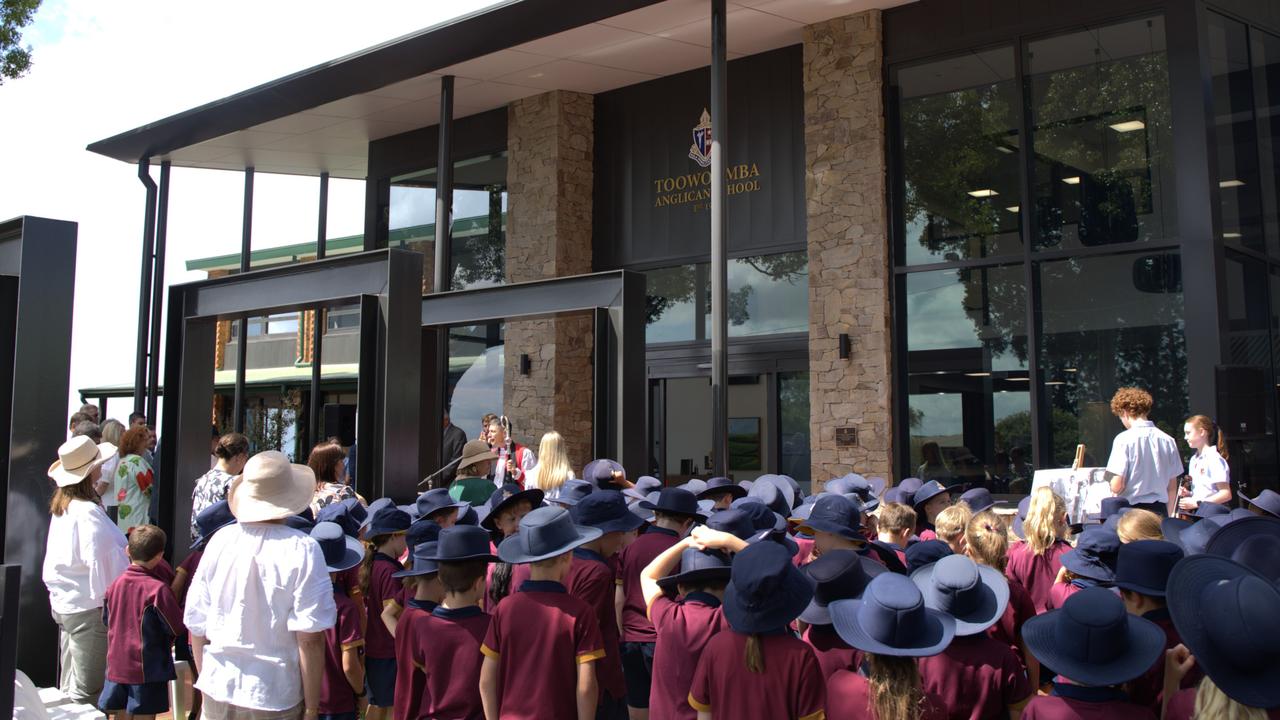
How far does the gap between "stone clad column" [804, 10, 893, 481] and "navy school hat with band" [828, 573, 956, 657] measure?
9.08 metres

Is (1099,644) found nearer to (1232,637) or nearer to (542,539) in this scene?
(1232,637)

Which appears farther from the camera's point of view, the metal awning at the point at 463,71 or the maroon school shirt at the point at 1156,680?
the metal awning at the point at 463,71

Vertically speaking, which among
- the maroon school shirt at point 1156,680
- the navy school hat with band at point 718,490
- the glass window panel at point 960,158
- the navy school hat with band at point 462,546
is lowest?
the maroon school shirt at point 1156,680

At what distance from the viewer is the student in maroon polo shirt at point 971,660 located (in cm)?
367

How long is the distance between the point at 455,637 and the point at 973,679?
2.02 m

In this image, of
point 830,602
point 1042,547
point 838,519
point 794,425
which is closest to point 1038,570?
point 1042,547

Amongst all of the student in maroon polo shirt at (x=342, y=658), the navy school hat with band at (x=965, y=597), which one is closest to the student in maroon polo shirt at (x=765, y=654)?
Result: the navy school hat with band at (x=965, y=597)

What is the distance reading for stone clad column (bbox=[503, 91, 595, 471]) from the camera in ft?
51.0

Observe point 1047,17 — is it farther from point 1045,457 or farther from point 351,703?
point 351,703

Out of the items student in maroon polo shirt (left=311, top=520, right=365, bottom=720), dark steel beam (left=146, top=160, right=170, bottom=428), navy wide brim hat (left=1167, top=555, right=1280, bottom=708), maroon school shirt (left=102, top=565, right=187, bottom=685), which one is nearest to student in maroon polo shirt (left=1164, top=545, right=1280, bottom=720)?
navy wide brim hat (left=1167, top=555, right=1280, bottom=708)

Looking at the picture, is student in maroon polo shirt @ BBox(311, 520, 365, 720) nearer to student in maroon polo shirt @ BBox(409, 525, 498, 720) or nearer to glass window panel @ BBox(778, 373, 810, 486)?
student in maroon polo shirt @ BBox(409, 525, 498, 720)

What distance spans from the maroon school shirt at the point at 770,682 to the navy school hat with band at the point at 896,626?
0.64 feet

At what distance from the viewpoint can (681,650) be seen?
160 inches

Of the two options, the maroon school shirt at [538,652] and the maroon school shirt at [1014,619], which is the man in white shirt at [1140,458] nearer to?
the maroon school shirt at [1014,619]
